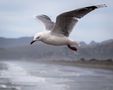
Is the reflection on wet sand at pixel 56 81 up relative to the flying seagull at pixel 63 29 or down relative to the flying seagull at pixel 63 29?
down

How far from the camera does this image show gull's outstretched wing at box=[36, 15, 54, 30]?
6.64 metres

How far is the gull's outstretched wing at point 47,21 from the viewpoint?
6645 millimetres

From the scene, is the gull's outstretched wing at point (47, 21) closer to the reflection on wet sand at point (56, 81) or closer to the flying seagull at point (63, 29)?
the flying seagull at point (63, 29)

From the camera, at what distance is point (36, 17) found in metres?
7.50

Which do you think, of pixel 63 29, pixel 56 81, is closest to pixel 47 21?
pixel 63 29

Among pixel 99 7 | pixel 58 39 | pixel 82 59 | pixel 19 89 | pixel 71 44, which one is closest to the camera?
pixel 99 7

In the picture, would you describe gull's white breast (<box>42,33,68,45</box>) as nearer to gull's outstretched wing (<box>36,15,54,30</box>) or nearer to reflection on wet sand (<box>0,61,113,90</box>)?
gull's outstretched wing (<box>36,15,54,30</box>)

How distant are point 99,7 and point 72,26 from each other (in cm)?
95

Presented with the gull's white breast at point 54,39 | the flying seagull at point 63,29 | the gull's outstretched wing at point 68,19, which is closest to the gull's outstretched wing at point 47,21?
the flying seagull at point 63,29

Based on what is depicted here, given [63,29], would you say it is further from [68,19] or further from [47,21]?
[47,21]

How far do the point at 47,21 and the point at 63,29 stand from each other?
0.93 meters

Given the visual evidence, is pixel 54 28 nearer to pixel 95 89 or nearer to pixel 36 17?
pixel 36 17

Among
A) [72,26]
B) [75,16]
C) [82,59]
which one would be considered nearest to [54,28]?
[72,26]

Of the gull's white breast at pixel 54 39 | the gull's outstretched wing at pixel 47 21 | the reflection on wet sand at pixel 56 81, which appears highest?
the gull's outstretched wing at pixel 47 21
